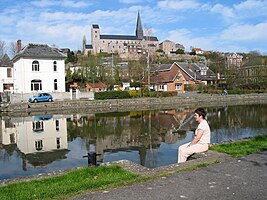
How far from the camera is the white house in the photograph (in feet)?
144

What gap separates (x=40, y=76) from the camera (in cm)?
4516

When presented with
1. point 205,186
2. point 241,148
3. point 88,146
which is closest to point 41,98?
point 88,146

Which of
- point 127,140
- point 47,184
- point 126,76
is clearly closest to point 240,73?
point 126,76

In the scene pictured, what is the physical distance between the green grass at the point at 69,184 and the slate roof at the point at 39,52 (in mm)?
40548

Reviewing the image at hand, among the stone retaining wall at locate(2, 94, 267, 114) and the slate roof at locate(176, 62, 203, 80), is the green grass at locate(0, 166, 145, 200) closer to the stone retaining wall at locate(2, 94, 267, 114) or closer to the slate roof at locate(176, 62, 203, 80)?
the stone retaining wall at locate(2, 94, 267, 114)

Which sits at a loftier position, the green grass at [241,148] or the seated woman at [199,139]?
the seated woman at [199,139]

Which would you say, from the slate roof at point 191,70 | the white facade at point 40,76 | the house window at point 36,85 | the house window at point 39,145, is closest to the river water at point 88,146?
the house window at point 39,145

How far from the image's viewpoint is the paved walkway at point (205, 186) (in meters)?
5.01

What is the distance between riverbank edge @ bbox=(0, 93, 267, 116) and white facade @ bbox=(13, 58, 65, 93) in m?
8.96

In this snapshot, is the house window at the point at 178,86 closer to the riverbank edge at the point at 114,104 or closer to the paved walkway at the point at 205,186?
the riverbank edge at the point at 114,104

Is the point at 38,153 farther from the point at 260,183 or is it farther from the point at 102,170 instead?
the point at 260,183

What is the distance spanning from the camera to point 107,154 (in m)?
11.8

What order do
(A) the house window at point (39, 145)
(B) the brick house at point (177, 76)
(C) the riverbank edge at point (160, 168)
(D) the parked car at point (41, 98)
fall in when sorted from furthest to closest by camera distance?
(B) the brick house at point (177, 76)
(D) the parked car at point (41, 98)
(A) the house window at point (39, 145)
(C) the riverbank edge at point (160, 168)

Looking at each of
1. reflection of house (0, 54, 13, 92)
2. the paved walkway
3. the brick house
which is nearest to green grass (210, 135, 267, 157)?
the paved walkway
